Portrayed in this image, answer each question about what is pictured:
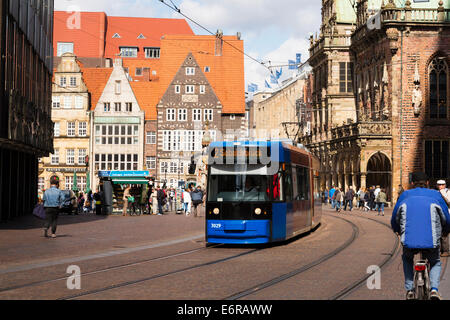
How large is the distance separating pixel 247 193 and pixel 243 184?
0.87ft

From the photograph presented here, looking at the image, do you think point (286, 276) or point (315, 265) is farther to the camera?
point (315, 265)

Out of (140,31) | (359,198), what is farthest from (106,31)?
(359,198)

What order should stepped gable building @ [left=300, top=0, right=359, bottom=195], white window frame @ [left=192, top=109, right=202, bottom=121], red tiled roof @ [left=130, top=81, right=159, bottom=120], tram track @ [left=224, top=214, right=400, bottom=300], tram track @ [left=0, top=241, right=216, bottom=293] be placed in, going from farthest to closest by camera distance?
red tiled roof @ [left=130, top=81, right=159, bottom=120]
white window frame @ [left=192, top=109, right=202, bottom=121]
stepped gable building @ [left=300, top=0, right=359, bottom=195]
tram track @ [left=0, top=241, right=216, bottom=293]
tram track @ [left=224, top=214, right=400, bottom=300]

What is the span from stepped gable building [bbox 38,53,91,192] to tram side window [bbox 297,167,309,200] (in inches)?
2083

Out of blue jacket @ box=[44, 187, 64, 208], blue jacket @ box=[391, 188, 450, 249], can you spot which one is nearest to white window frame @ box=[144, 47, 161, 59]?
blue jacket @ box=[44, 187, 64, 208]

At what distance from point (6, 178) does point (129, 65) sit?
57.6 m

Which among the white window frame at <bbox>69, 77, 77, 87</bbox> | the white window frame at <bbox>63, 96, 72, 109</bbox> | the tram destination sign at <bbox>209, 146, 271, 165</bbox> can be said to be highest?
the white window frame at <bbox>69, 77, 77, 87</bbox>

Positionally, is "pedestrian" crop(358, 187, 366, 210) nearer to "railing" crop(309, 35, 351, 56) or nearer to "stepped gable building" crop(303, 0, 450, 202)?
"stepped gable building" crop(303, 0, 450, 202)

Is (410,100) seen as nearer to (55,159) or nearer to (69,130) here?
(69,130)

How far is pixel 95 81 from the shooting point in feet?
255

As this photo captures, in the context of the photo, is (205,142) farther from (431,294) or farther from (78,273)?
(431,294)

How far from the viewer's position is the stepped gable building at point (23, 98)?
89.7ft

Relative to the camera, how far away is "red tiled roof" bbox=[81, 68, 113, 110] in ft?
252
